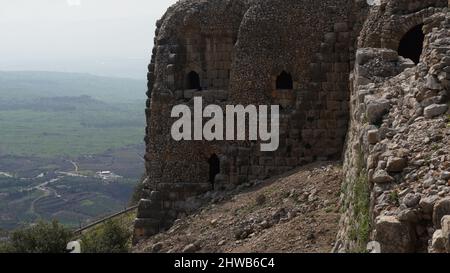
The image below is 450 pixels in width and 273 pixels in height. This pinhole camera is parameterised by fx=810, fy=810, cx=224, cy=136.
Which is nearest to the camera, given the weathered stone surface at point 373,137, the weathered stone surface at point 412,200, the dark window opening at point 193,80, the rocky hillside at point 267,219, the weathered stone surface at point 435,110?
the weathered stone surface at point 412,200

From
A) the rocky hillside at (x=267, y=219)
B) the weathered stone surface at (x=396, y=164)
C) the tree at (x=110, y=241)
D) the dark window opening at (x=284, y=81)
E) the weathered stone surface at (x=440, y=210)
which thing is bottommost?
the tree at (x=110, y=241)

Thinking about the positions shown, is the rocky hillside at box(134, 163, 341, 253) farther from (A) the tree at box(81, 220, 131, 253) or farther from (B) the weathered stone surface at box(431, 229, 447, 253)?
(B) the weathered stone surface at box(431, 229, 447, 253)

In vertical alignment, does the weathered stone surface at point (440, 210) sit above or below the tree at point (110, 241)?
above

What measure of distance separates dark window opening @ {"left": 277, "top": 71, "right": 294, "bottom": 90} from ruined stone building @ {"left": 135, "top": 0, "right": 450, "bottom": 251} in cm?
3

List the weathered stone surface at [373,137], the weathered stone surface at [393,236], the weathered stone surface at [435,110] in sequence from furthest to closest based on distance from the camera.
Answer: the weathered stone surface at [373,137], the weathered stone surface at [435,110], the weathered stone surface at [393,236]

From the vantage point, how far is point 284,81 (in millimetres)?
22141

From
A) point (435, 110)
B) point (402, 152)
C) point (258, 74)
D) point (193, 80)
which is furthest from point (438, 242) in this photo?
point (193, 80)

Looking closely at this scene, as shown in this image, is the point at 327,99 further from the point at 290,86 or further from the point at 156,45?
the point at 156,45

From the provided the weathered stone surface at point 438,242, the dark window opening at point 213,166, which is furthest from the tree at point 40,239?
the weathered stone surface at point 438,242

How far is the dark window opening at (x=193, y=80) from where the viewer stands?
23.8 metres

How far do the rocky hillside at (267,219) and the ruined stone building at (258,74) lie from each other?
0.74 metres

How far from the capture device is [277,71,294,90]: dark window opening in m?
22.0

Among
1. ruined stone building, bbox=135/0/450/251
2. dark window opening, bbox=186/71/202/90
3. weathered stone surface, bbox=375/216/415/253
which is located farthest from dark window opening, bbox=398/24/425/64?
weathered stone surface, bbox=375/216/415/253

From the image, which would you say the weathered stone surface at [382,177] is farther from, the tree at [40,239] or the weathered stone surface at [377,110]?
the tree at [40,239]
